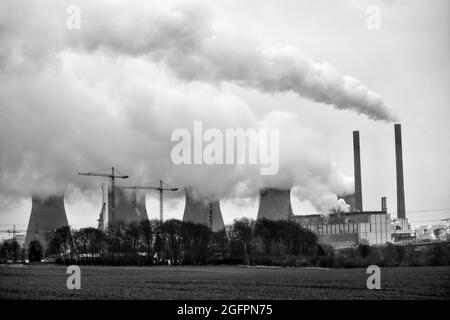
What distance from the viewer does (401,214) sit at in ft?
403

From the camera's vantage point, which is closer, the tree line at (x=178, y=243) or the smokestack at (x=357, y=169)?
the tree line at (x=178, y=243)

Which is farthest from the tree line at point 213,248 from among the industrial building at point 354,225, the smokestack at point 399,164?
the industrial building at point 354,225

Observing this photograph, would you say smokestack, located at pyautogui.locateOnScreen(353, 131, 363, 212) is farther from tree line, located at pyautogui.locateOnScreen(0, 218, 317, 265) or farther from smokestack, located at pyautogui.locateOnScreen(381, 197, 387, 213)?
tree line, located at pyautogui.locateOnScreen(0, 218, 317, 265)

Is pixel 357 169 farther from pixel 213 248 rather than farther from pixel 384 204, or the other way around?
pixel 384 204

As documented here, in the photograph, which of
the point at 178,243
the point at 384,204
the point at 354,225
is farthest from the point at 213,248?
the point at 384,204

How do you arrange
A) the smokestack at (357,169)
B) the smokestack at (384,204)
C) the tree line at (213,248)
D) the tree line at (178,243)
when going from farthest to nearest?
the smokestack at (384,204) → the smokestack at (357,169) → the tree line at (178,243) → the tree line at (213,248)

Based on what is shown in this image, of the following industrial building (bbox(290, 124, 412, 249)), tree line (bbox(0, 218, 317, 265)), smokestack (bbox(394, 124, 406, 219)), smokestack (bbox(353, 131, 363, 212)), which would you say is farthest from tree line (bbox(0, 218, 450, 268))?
industrial building (bbox(290, 124, 412, 249))

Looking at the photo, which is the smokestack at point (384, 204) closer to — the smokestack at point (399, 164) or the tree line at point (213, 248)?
the smokestack at point (399, 164)

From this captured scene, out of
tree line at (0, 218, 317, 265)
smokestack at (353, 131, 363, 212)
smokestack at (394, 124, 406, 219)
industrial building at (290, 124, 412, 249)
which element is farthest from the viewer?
industrial building at (290, 124, 412, 249)


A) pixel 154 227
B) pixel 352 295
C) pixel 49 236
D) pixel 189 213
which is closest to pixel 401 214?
pixel 189 213

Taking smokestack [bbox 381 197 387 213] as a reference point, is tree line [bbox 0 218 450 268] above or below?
below

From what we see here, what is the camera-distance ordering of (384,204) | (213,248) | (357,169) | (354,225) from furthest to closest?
(384,204)
(354,225)
(357,169)
(213,248)
